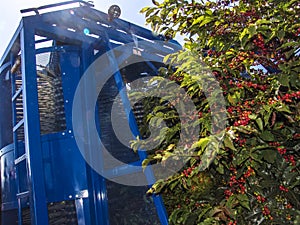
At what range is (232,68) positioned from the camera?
2.22 m

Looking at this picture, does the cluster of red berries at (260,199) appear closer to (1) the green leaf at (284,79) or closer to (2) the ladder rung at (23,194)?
(1) the green leaf at (284,79)

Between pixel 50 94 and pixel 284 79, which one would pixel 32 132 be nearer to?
pixel 50 94

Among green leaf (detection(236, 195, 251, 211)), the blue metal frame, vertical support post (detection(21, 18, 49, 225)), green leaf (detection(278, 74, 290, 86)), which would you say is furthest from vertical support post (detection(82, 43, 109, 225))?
green leaf (detection(278, 74, 290, 86))

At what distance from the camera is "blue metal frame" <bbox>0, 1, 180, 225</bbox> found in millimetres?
3467

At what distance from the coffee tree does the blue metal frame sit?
3.73 feet

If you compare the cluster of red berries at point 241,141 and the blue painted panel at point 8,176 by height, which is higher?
the blue painted panel at point 8,176

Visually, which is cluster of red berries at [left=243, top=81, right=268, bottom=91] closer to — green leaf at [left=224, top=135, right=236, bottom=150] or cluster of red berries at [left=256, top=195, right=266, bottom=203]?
green leaf at [left=224, top=135, right=236, bottom=150]

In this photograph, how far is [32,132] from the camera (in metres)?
3.56

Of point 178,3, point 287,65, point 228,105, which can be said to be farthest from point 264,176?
point 178,3

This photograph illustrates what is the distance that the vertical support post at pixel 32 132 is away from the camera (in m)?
3.37

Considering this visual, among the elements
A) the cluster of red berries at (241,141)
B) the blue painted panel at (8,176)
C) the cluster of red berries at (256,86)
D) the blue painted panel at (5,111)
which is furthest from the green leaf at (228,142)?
the blue painted panel at (5,111)

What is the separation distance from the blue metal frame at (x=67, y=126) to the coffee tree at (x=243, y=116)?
44.7 inches

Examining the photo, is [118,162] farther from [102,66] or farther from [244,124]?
[244,124]

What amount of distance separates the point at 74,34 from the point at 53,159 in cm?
151
